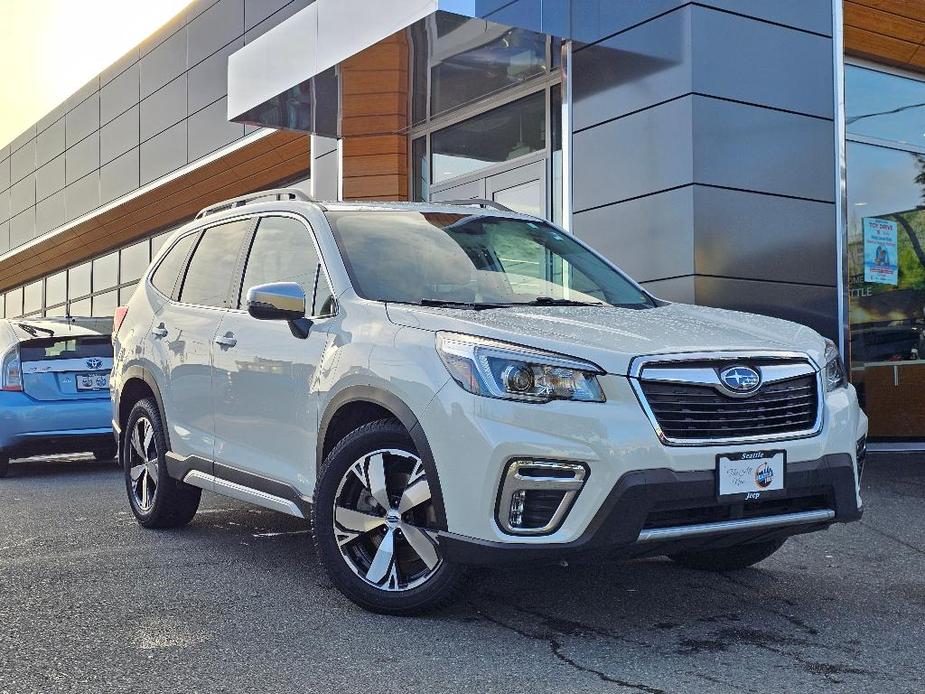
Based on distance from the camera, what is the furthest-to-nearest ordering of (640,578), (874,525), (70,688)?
(874,525)
(640,578)
(70,688)

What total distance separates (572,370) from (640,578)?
5.26ft

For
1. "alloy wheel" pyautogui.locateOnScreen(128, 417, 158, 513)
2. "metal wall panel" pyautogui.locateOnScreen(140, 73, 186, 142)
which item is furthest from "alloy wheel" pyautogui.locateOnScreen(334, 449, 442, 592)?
"metal wall panel" pyautogui.locateOnScreen(140, 73, 186, 142)

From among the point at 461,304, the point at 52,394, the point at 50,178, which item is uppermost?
the point at 50,178

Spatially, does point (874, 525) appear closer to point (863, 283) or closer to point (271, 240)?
point (271, 240)

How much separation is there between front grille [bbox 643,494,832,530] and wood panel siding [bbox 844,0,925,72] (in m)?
8.15

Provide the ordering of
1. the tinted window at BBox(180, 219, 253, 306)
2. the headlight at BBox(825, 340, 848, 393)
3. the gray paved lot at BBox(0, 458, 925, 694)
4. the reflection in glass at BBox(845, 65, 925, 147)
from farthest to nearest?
the reflection in glass at BBox(845, 65, 925, 147), the tinted window at BBox(180, 219, 253, 306), the headlight at BBox(825, 340, 848, 393), the gray paved lot at BBox(0, 458, 925, 694)

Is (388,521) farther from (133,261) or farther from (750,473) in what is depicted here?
(133,261)

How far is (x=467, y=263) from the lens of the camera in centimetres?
506

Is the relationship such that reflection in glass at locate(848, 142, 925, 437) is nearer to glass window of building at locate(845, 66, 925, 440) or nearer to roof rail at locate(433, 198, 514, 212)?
glass window of building at locate(845, 66, 925, 440)

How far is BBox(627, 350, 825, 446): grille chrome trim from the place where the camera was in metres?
3.80

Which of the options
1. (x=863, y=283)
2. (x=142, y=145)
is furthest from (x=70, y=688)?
(x=142, y=145)

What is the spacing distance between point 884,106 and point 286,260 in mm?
9305

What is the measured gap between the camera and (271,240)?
5.64 meters

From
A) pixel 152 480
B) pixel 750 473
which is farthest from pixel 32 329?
pixel 750 473
